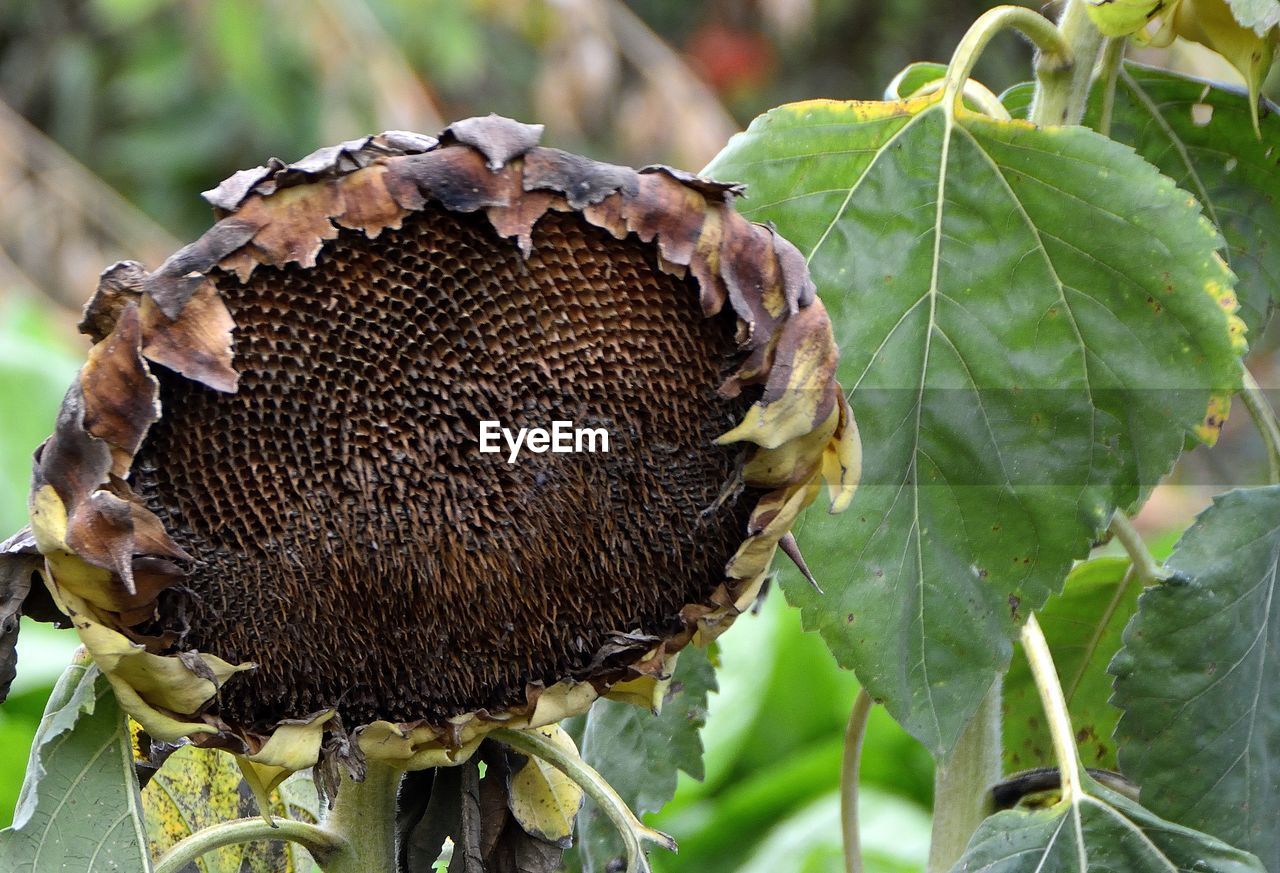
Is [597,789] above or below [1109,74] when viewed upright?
below

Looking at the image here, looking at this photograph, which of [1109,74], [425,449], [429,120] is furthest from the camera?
[429,120]

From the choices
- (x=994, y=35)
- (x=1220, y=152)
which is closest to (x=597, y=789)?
(x=994, y=35)

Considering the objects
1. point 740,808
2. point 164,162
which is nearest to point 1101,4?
point 740,808

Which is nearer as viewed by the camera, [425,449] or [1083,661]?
[425,449]

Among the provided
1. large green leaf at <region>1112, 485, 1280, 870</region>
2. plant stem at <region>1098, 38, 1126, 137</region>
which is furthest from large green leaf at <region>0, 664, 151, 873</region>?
plant stem at <region>1098, 38, 1126, 137</region>

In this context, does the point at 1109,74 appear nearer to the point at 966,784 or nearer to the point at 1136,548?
the point at 1136,548

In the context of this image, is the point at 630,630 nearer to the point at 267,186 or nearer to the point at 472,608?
the point at 472,608
